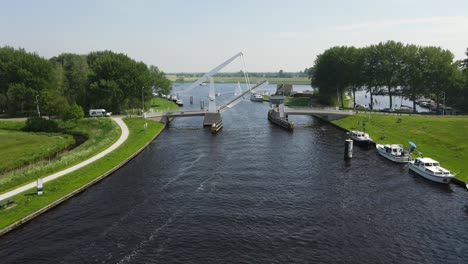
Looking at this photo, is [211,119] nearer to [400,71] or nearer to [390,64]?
[390,64]

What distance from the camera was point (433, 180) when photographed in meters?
61.7

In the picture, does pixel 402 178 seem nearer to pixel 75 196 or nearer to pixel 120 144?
pixel 75 196

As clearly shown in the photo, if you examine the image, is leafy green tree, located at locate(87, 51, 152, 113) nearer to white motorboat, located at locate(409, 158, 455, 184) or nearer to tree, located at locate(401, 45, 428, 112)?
white motorboat, located at locate(409, 158, 455, 184)

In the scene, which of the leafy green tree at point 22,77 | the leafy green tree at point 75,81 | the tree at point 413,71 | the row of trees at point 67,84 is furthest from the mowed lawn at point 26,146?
the tree at point 413,71

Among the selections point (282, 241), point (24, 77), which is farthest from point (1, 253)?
point (24, 77)

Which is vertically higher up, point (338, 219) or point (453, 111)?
point (453, 111)

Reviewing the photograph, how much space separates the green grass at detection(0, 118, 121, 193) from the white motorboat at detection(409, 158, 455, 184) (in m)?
64.2

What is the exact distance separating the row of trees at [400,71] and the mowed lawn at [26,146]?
Result: 4518 inches

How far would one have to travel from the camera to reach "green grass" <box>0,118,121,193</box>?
60562 millimetres

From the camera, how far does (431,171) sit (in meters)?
61.9

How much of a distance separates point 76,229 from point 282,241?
2510 cm

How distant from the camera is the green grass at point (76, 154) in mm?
60562

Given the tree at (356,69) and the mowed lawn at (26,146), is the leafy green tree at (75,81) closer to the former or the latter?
the mowed lawn at (26,146)

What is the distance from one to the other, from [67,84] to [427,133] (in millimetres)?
125610
